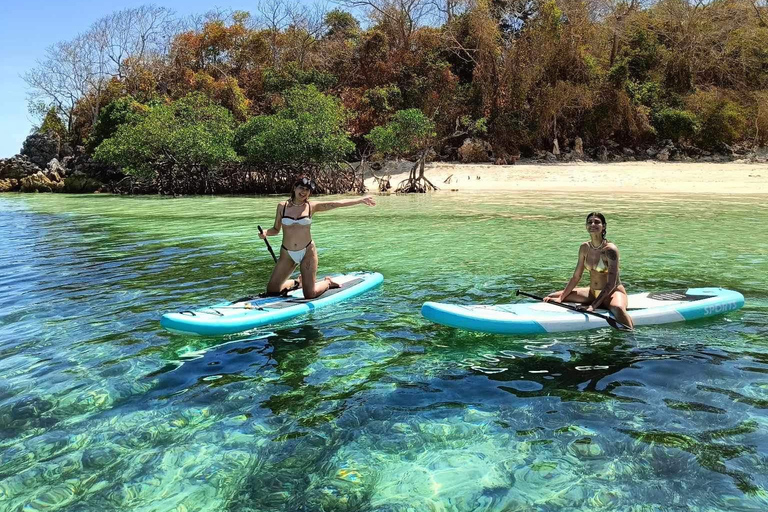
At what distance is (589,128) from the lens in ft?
106

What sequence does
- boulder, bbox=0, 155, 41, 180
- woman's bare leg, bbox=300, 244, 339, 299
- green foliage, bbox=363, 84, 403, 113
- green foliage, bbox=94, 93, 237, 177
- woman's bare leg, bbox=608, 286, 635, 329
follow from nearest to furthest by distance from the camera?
1. woman's bare leg, bbox=608, 286, 635, 329
2. woman's bare leg, bbox=300, 244, 339, 299
3. green foliage, bbox=94, 93, 237, 177
4. green foliage, bbox=363, 84, 403, 113
5. boulder, bbox=0, 155, 41, 180

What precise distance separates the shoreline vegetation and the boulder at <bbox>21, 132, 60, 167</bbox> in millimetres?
2308

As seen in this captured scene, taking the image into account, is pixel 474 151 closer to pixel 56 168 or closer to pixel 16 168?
pixel 56 168

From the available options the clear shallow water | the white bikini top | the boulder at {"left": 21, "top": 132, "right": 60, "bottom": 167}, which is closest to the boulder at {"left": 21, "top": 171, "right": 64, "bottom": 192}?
the boulder at {"left": 21, "top": 132, "right": 60, "bottom": 167}

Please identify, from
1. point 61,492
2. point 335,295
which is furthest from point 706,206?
point 61,492

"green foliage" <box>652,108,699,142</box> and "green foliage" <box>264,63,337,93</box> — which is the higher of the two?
"green foliage" <box>264,63,337,93</box>

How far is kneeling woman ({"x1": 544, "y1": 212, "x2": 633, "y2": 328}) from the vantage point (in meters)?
5.53

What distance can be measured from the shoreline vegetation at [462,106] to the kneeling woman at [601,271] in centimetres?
2025

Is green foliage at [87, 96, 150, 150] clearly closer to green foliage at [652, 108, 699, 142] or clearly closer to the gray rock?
the gray rock

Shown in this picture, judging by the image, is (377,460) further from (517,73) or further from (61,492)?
(517,73)

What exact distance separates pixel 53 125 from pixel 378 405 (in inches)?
1826

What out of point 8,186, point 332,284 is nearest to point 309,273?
point 332,284

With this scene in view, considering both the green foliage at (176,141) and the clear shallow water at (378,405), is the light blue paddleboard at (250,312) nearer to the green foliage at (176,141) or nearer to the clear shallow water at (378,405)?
the clear shallow water at (378,405)

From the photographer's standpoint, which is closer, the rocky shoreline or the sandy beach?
the sandy beach
